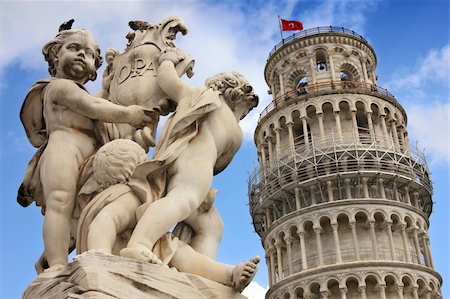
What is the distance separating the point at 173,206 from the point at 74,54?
47.3 inches

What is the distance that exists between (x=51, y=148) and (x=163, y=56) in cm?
92

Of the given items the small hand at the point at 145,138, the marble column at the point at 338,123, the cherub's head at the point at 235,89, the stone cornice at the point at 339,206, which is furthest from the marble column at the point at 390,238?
the small hand at the point at 145,138

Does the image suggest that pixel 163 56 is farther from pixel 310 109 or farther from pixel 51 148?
pixel 310 109

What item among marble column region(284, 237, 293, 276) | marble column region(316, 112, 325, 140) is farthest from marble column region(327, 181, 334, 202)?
marble column region(316, 112, 325, 140)

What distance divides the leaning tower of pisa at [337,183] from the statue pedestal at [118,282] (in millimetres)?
29524

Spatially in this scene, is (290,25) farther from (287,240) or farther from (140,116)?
(140,116)

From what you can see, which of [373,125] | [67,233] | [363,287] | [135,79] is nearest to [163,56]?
[135,79]

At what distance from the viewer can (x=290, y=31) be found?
41125mm

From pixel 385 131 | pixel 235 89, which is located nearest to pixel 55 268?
pixel 235 89

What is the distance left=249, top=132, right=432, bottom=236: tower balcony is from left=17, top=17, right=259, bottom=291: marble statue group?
30.9 metres

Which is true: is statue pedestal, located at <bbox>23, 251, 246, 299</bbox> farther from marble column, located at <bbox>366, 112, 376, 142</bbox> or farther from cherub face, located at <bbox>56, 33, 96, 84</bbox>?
marble column, located at <bbox>366, 112, 376, 142</bbox>

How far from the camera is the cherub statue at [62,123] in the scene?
11.2 ft

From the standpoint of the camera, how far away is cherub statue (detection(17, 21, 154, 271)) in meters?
3.41

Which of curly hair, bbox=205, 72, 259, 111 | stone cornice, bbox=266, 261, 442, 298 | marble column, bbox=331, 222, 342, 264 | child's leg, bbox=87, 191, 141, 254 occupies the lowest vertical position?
child's leg, bbox=87, 191, 141, 254
